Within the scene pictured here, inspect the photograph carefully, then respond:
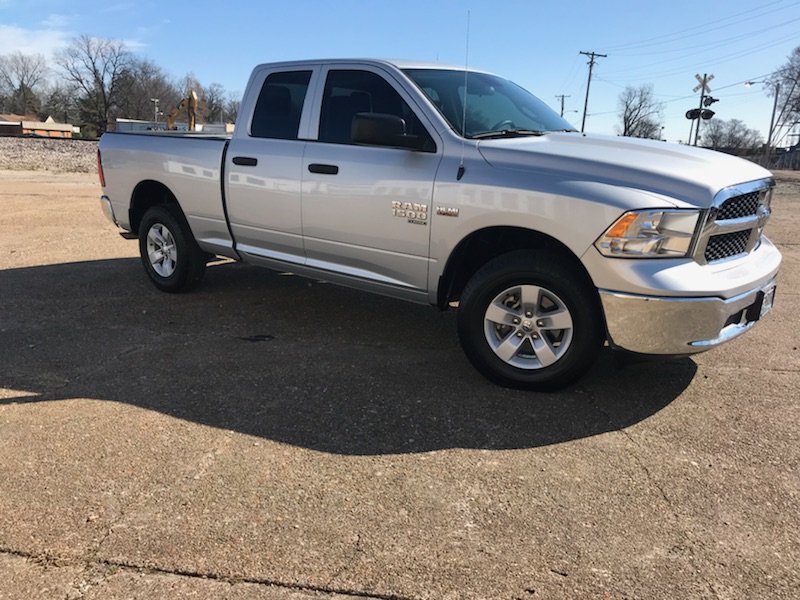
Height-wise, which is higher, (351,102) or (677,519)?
(351,102)

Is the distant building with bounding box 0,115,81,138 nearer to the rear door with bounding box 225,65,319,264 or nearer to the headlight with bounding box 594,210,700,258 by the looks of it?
the rear door with bounding box 225,65,319,264

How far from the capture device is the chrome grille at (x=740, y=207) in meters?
3.62

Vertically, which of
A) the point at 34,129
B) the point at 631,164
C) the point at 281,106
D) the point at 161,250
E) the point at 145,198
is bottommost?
the point at 34,129

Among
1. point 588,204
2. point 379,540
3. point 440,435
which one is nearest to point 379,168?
point 588,204

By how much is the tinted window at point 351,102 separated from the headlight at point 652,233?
1.65m

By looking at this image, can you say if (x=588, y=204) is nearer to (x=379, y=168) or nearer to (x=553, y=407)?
(x=553, y=407)

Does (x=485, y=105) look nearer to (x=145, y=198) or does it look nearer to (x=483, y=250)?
(x=483, y=250)

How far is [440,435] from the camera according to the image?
11.5 feet

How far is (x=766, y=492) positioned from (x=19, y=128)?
8228 cm

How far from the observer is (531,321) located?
3.93 m

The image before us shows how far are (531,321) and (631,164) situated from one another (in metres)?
1.07

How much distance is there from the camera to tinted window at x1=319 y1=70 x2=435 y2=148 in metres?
4.52

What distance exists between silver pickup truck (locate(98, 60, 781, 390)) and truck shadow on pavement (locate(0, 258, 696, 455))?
0.38m

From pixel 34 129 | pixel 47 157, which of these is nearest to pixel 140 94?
pixel 34 129
